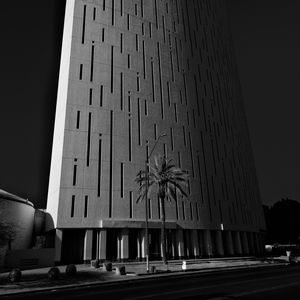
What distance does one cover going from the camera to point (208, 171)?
57.7 m

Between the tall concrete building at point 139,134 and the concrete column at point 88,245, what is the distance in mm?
141

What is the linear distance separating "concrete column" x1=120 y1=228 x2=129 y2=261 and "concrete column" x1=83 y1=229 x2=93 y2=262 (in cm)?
469

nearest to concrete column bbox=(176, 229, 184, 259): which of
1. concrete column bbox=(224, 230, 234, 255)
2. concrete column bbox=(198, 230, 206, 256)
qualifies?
concrete column bbox=(198, 230, 206, 256)

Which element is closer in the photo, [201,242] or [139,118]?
[139,118]

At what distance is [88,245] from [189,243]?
63.9ft

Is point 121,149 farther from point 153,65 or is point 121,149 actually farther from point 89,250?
point 153,65

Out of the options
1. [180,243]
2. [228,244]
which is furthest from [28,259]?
[228,244]

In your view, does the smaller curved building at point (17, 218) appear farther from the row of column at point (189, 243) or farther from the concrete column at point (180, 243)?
the concrete column at point (180, 243)

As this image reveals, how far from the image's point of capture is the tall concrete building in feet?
139

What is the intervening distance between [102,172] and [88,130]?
6.92m

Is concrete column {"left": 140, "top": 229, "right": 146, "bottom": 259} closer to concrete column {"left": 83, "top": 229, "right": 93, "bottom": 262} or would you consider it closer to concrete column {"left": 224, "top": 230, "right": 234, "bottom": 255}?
concrete column {"left": 83, "top": 229, "right": 93, "bottom": 262}

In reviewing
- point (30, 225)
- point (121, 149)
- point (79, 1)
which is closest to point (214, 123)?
point (121, 149)

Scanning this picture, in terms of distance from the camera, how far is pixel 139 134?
1939 inches

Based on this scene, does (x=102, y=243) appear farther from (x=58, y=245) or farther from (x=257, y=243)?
(x=257, y=243)
